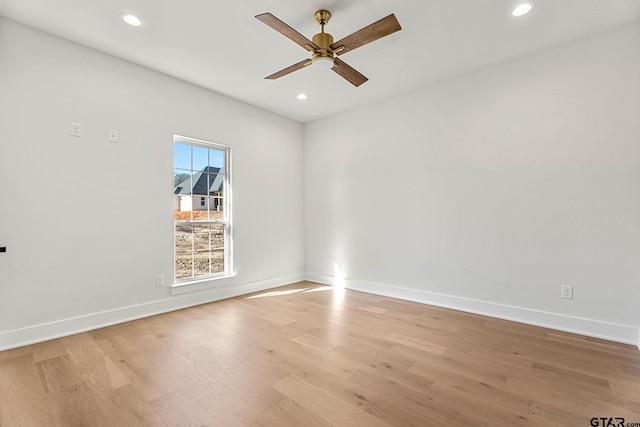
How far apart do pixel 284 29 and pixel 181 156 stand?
2.24 metres

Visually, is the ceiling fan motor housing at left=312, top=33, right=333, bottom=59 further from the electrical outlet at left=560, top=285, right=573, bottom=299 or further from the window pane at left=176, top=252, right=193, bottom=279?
the electrical outlet at left=560, top=285, right=573, bottom=299

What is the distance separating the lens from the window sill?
3.52 meters

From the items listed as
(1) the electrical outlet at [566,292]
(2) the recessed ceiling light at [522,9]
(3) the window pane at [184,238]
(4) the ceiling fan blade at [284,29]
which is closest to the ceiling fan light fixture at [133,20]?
(4) the ceiling fan blade at [284,29]

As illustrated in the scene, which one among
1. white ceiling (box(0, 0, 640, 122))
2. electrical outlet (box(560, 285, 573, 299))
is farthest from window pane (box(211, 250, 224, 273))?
electrical outlet (box(560, 285, 573, 299))

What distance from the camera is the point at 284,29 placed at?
2133 millimetres

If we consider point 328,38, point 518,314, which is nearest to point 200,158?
point 328,38

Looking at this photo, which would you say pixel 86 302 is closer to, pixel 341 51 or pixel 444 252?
pixel 341 51

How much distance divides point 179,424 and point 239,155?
3320 millimetres

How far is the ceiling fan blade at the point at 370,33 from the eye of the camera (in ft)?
6.68

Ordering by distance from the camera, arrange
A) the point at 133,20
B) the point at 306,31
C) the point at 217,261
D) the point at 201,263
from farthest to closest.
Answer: the point at 217,261 < the point at 201,263 < the point at 306,31 < the point at 133,20

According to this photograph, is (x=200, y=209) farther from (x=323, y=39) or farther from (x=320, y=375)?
(x=320, y=375)

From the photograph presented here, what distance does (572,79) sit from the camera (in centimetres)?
282

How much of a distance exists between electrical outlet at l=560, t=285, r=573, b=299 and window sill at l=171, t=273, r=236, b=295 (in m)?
3.74

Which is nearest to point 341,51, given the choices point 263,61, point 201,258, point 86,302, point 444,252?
point 263,61
